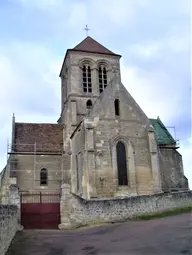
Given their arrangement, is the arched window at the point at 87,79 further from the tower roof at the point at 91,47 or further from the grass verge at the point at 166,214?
the grass verge at the point at 166,214

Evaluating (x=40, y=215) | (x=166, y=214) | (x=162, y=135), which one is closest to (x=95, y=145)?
(x=40, y=215)

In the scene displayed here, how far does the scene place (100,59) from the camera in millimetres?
36875

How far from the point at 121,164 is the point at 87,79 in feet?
43.6

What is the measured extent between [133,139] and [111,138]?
2008mm

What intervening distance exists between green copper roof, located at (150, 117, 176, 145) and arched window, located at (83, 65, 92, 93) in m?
8.59

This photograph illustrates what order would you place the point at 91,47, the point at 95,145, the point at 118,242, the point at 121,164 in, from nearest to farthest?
the point at 118,242, the point at 95,145, the point at 121,164, the point at 91,47

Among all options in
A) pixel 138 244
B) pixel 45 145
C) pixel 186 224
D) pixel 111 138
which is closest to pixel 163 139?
pixel 111 138

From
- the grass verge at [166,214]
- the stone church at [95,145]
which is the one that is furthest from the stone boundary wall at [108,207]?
the stone church at [95,145]

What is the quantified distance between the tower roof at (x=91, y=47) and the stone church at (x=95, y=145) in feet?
0.40

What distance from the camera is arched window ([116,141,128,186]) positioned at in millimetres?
25281

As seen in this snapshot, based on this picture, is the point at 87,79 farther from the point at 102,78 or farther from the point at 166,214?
the point at 166,214

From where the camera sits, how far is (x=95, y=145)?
25188 millimetres

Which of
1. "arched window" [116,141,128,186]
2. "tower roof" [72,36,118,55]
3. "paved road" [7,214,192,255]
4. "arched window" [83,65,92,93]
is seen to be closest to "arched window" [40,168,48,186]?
"arched window" [116,141,128,186]

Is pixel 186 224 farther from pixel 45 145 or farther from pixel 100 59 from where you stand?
pixel 100 59
